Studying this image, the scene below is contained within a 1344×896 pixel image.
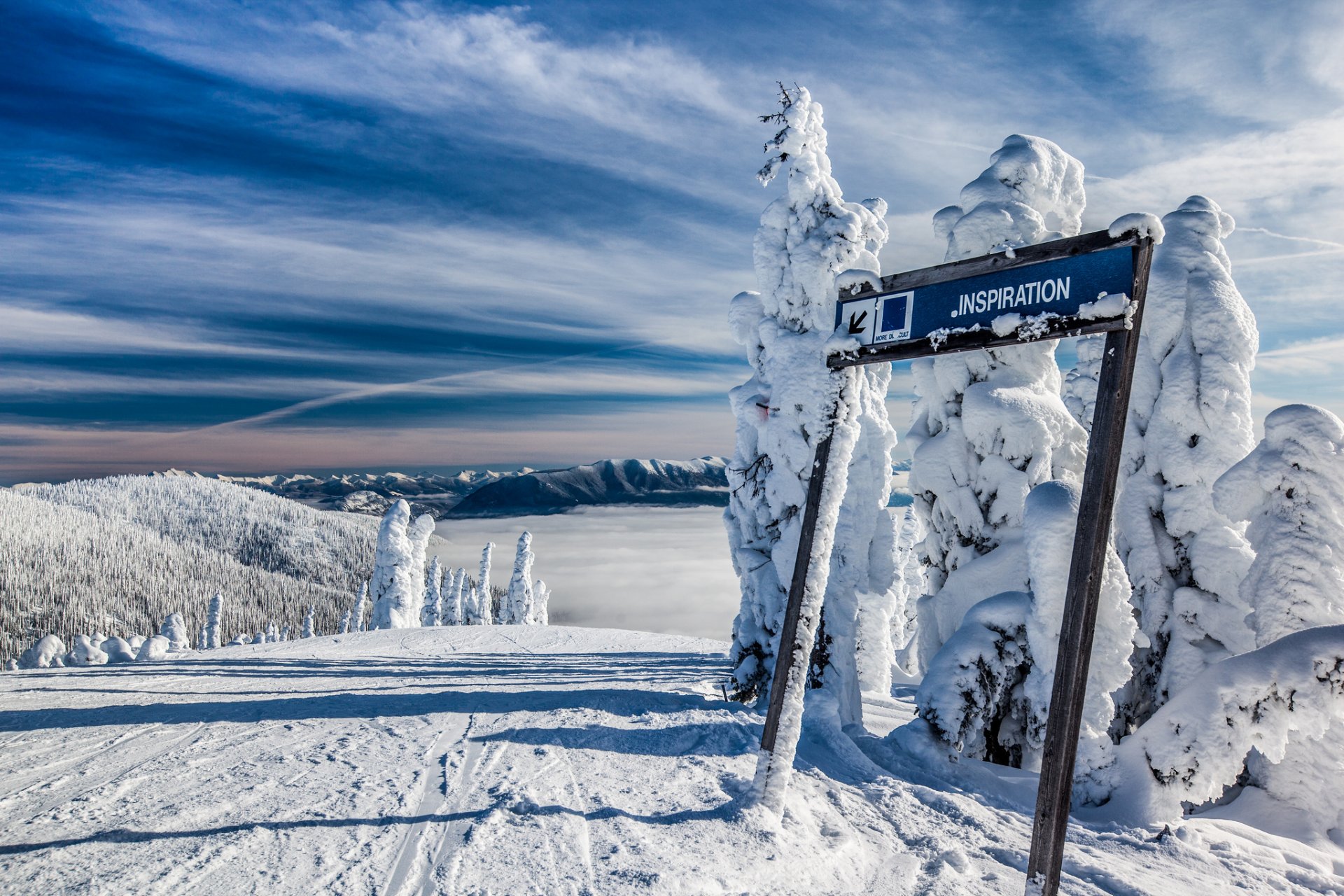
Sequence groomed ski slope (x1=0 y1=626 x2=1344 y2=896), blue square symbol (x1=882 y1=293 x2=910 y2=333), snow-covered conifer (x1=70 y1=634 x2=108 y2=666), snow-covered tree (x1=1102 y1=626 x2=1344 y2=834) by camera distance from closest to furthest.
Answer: groomed ski slope (x1=0 y1=626 x2=1344 y2=896) → blue square symbol (x1=882 y1=293 x2=910 y2=333) → snow-covered tree (x1=1102 y1=626 x2=1344 y2=834) → snow-covered conifer (x1=70 y1=634 x2=108 y2=666)

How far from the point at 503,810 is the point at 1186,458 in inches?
508

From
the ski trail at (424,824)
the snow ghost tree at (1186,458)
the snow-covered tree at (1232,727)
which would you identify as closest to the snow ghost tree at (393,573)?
the ski trail at (424,824)

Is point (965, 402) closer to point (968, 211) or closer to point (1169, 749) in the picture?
point (968, 211)

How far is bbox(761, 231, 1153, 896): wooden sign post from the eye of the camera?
444 centimetres

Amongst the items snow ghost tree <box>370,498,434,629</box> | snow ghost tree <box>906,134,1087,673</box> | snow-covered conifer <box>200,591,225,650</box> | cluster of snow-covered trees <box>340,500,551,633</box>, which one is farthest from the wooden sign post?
snow-covered conifer <box>200,591,225,650</box>

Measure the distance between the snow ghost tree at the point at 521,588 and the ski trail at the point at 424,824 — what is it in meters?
40.7

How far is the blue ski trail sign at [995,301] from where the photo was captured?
15.0 ft

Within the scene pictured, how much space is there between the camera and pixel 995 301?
509 cm

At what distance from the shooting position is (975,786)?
7852 mm

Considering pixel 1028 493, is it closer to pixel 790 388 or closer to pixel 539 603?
pixel 790 388

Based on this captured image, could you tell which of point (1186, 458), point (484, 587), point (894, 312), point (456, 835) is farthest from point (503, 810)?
point (484, 587)

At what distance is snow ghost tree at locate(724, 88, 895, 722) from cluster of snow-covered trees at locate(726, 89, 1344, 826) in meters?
0.04

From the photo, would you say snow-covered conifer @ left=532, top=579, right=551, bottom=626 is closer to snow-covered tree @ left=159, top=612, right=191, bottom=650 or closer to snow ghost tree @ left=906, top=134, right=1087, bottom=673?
snow-covered tree @ left=159, top=612, right=191, bottom=650

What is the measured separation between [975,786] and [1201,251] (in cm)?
1091
